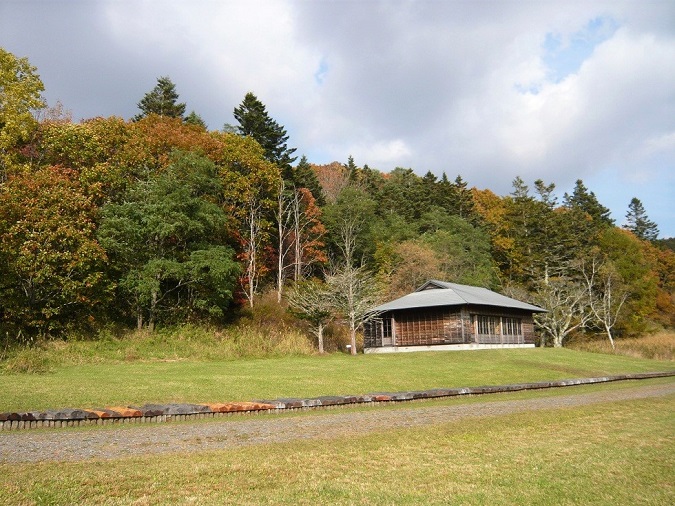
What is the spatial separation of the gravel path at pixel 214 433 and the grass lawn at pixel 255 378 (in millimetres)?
2839

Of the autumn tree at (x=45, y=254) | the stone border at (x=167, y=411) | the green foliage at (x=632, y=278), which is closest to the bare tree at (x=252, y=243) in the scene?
the autumn tree at (x=45, y=254)

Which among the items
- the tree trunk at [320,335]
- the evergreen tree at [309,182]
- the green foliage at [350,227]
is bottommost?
the tree trunk at [320,335]

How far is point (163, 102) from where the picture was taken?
5109 cm

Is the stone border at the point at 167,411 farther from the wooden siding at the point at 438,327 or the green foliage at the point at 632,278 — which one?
the green foliage at the point at 632,278

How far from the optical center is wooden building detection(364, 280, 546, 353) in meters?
35.1

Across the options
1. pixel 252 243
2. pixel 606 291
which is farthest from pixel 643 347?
pixel 252 243

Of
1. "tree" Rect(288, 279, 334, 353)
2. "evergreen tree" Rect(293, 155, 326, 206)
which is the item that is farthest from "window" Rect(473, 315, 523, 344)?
"evergreen tree" Rect(293, 155, 326, 206)

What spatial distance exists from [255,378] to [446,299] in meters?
20.2

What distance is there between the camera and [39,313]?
86.0 feet

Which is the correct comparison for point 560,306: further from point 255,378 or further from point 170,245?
point 255,378

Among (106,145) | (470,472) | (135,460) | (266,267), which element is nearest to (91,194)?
(106,145)

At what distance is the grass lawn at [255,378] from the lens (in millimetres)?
13414

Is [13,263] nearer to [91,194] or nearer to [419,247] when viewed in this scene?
[91,194]

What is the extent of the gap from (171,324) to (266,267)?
508 inches
